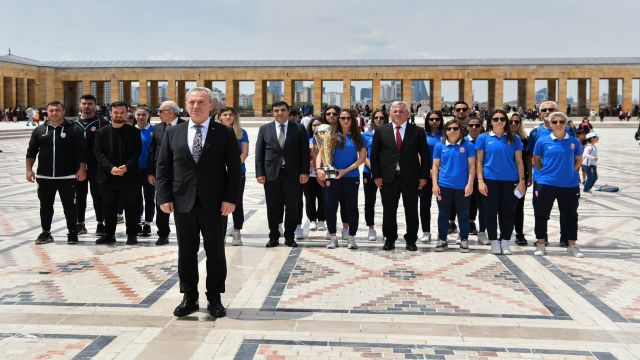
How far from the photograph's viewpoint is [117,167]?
23.7ft

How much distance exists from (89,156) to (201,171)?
3.84 m

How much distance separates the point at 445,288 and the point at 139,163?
440 centimetres

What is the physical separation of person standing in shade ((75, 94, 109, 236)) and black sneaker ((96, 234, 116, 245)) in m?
0.47

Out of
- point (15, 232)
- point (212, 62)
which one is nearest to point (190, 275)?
point (15, 232)

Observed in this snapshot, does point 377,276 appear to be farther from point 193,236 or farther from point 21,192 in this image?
point 21,192

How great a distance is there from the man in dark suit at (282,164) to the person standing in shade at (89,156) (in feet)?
7.41

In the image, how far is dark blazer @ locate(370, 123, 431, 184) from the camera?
22.7 ft

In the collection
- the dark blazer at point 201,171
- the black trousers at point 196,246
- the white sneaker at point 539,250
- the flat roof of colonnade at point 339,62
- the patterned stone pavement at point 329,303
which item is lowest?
the patterned stone pavement at point 329,303

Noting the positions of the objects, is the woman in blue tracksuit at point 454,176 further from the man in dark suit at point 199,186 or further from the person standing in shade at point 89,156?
the person standing in shade at point 89,156

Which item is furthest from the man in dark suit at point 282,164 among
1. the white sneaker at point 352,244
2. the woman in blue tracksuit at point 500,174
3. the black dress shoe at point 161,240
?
the woman in blue tracksuit at point 500,174

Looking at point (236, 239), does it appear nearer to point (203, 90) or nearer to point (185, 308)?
point (185, 308)

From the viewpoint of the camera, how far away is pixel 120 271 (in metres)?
5.92

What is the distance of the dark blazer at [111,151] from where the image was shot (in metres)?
7.25

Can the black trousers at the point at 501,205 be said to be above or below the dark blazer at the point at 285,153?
below
